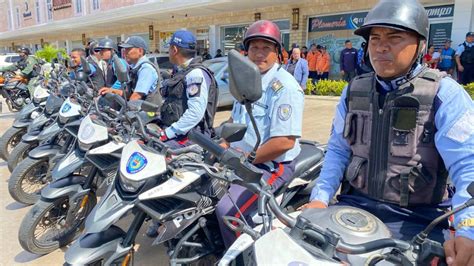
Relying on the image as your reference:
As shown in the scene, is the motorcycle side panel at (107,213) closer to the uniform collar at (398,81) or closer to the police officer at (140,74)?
the uniform collar at (398,81)

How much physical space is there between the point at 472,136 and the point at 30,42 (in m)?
44.4

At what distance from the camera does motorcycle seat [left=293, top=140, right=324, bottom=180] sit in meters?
2.38

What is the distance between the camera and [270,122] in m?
2.25

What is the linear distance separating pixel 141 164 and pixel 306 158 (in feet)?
3.70

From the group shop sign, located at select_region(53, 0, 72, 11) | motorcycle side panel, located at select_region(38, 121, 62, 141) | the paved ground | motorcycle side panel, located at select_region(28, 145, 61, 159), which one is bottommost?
the paved ground

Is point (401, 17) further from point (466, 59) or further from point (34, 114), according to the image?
point (466, 59)

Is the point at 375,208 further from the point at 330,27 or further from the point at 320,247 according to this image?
the point at 330,27

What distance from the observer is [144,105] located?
2523 mm

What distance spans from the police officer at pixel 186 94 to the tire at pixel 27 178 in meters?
1.54

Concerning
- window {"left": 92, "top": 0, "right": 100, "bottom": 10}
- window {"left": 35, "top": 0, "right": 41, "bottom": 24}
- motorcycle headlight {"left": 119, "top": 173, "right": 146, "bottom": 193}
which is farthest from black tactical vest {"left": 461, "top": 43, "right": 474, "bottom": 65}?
window {"left": 35, "top": 0, "right": 41, "bottom": 24}

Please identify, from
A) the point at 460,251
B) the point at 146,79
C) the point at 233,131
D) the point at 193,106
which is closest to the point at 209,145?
the point at 233,131

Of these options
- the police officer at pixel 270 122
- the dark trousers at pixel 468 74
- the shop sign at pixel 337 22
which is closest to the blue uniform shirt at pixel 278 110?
the police officer at pixel 270 122

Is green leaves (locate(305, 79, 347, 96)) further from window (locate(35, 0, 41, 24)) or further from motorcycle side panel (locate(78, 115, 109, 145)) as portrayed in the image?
window (locate(35, 0, 41, 24))

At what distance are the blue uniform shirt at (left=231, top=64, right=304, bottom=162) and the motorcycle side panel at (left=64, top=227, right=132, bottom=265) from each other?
3.19 ft
